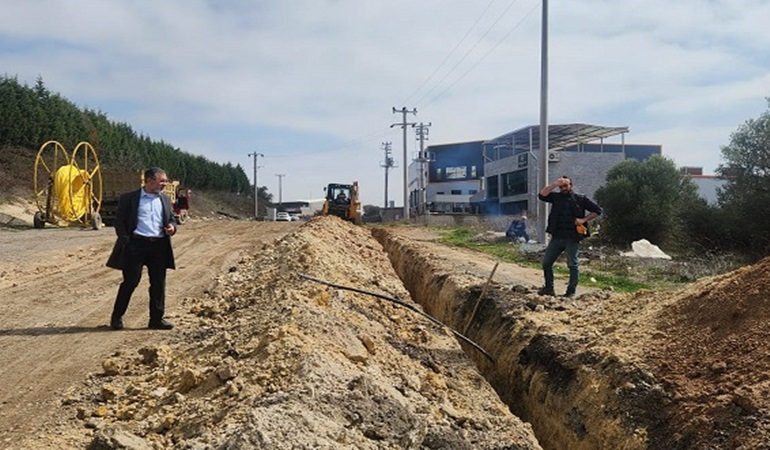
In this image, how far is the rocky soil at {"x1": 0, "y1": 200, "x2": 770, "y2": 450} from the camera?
12.6 ft

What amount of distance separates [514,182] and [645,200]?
2142 centimetres

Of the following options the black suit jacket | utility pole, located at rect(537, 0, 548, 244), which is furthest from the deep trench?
utility pole, located at rect(537, 0, 548, 244)

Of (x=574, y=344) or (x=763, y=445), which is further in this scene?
(x=574, y=344)

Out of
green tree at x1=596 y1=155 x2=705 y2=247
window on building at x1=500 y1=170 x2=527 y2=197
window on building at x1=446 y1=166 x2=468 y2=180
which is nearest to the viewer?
green tree at x1=596 y1=155 x2=705 y2=247

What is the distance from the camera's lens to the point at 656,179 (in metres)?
26.4

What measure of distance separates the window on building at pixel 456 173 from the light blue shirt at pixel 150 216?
2641 inches

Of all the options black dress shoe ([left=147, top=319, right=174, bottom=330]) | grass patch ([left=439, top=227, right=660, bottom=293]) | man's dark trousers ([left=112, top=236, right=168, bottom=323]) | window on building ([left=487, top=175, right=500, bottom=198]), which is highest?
window on building ([left=487, top=175, right=500, bottom=198])

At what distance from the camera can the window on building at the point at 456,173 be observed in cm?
7294

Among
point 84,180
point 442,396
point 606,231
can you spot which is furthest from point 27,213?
point 442,396

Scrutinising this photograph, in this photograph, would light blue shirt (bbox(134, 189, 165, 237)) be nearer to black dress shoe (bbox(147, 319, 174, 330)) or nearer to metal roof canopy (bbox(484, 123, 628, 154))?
black dress shoe (bbox(147, 319, 174, 330))

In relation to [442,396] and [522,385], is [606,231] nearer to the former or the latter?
[522,385]

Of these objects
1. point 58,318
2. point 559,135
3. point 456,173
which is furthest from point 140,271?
point 456,173

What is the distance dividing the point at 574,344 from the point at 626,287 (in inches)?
201

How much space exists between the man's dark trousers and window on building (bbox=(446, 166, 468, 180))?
2642 inches
